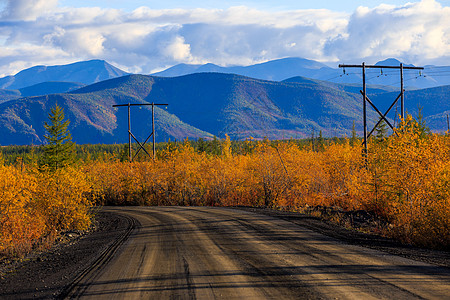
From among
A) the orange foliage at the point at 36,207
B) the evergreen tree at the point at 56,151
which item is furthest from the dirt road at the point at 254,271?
the evergreen tree at the point at 56,151

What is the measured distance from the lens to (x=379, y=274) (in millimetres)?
9789

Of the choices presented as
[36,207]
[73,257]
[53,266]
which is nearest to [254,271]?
[53,266]

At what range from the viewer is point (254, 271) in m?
10.4

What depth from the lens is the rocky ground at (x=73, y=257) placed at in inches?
394

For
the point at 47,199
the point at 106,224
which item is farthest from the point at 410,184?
the point at 47,199

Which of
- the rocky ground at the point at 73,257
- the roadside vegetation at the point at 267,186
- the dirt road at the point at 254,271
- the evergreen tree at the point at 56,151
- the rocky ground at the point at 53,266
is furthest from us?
the evergreen tree at the point at 56,151

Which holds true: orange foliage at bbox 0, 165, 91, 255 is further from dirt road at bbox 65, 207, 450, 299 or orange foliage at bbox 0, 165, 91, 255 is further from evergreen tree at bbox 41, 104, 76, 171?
evergreen tree at bbox 41, 104, 76, 171

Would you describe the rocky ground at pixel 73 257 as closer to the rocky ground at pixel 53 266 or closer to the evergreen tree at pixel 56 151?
the rocky ground at pixel 53 266

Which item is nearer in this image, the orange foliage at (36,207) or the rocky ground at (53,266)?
the rocky ground at (53,266)

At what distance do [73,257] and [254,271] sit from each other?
693cm

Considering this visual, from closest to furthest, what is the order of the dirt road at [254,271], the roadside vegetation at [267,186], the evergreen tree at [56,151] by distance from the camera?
the dirt road at [254,271] → the roadside vegetation at [267,186] → the evergreen tree at [56,151]

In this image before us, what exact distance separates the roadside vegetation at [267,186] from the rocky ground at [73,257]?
1.22 m

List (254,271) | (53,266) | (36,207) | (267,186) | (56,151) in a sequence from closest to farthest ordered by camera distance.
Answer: (254,271), (53,266), (36,207), (267,186), (56,151)

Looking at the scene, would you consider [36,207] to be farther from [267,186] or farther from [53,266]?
[267,186]
